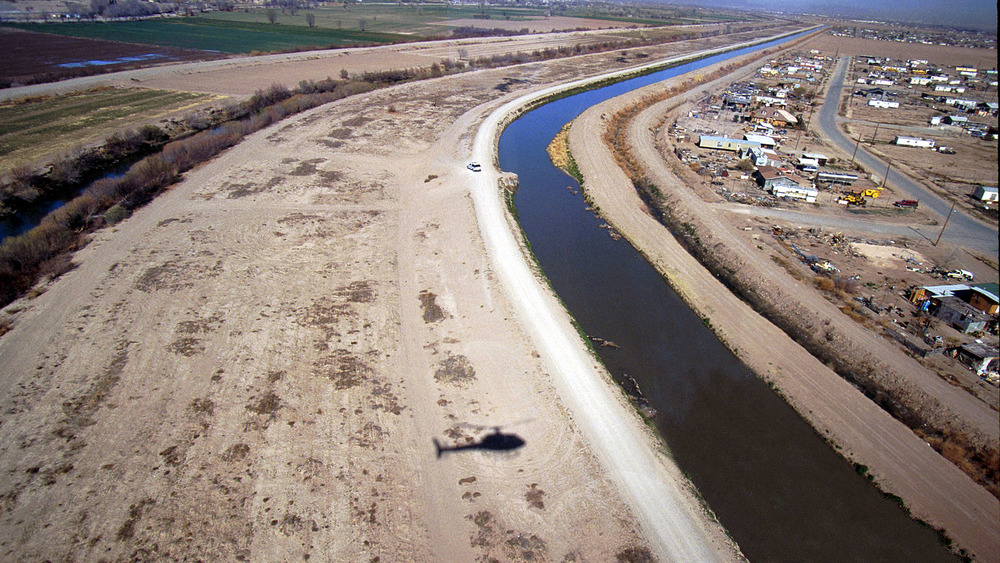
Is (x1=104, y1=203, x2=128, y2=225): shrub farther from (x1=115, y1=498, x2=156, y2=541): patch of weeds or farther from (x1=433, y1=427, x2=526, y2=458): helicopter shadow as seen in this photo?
(x1=433, y1=427, x2=526, y2=458): helicopter shadow

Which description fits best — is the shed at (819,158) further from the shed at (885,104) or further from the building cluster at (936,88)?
the shed at (885,104)

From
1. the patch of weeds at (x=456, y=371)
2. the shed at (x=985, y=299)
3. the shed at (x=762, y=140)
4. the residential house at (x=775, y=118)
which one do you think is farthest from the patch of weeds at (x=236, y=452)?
the residential house at (x=775, y=118)

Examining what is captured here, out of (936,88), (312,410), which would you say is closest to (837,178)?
(312,410)

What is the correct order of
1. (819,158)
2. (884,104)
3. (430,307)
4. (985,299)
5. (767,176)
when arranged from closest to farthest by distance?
1. (985,299)
2. (430,307)
3. (767,176)
4. (819,158)
5. (884,104)

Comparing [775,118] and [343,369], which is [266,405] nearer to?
[343,369]

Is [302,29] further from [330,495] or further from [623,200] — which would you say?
[330,495]

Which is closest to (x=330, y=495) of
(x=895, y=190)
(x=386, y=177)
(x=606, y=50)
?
(x=386, y=177)
